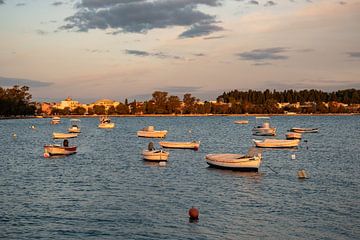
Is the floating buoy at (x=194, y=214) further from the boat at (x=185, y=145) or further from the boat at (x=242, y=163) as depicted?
the boat at (x=185, y=145)

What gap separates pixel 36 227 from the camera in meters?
29.9

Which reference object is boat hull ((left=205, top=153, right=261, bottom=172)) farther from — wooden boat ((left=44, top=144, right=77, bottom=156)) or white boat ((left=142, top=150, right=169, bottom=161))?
wooden boat ((left=44, top=144, right=77, bottom=156))

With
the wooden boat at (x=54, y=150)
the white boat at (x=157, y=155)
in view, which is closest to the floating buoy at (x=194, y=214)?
the white boat at (x=157, y=155)

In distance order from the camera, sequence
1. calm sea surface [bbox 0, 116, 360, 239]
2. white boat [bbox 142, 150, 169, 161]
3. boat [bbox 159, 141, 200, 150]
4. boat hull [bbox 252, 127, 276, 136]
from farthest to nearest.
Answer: boat hull [bbox 252, 127, 276, 136] → boat [bbox 159, 141, 200, 150] → white boat [bbox 142, 150, 169, 161] → calm sea surface [bbox 0, 116, 360, 239]

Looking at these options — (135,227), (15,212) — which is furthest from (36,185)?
(135,227)

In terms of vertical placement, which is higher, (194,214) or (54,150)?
(54,150)

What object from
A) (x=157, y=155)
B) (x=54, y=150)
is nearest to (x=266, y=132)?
(x=157, y=155)

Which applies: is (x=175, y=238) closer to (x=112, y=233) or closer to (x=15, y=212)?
(x=112, y=233)

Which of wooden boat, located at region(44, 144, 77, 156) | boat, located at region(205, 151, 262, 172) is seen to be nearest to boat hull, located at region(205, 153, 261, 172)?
boat, located at region(205, 151, 262, 172)

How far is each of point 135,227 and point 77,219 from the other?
4.32 metres

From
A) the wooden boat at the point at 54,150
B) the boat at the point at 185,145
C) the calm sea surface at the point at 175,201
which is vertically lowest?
the calm sea surface at the point at 175,201

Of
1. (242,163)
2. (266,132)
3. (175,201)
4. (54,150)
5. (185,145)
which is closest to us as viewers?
(175,201)

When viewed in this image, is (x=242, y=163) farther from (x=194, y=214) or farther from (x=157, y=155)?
(x=194, y=214)

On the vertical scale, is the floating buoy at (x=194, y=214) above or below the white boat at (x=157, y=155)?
below
